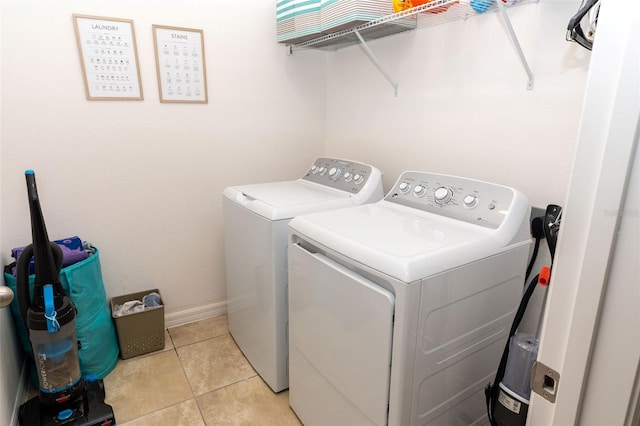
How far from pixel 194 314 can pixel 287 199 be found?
117 centimetres

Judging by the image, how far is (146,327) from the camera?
2.05 meters

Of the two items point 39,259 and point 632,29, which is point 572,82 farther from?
point 39,259

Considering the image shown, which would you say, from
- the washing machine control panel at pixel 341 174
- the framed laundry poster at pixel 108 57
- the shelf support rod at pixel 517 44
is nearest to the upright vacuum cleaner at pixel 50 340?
the framed laundry poster at pixel 108 57

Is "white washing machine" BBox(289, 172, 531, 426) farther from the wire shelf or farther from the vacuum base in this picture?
the vacuum base

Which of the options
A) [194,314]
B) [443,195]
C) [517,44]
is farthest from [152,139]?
[517,44]

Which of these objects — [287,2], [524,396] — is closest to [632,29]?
[524,396]

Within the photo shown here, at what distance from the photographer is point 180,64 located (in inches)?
80.4

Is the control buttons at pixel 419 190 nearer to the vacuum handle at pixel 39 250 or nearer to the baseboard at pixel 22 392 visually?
the vacuum handle at pixel 39 250

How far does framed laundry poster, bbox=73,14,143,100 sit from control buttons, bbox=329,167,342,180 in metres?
1.12

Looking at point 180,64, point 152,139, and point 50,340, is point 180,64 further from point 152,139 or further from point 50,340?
point 50,340

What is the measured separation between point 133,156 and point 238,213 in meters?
0.71

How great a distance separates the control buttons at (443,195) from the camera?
1.46 metres

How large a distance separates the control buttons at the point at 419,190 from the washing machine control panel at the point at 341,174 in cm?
31

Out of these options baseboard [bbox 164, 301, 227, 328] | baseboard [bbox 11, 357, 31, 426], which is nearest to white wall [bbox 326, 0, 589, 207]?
baseboard [bbox 164, 301, 227, 328]
